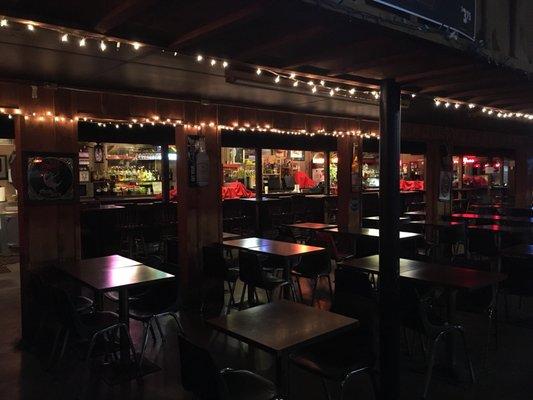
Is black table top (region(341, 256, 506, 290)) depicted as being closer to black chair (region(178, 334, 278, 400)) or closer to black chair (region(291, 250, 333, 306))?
black chair (region(291, 250, 333, 306))

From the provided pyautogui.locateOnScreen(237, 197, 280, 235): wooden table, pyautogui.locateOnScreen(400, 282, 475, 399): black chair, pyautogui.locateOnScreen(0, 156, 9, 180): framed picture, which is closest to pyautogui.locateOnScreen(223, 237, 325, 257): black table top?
pyautogui.locateOnScreen(400, 282, 475, 399): black chair

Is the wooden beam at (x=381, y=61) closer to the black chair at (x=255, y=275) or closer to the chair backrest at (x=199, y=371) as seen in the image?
the chair backrest at (x=199, y=371)

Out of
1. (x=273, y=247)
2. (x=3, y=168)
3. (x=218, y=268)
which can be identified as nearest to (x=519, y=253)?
(x=273, y=247)

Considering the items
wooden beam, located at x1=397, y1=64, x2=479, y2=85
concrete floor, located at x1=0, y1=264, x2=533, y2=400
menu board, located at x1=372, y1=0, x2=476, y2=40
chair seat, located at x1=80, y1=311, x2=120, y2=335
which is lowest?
concrete floor, located at x1=0, y1=264, x2=533, y2=400

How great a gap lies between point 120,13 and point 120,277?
7.81 ft

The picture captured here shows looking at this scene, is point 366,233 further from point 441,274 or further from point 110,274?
point 110,274

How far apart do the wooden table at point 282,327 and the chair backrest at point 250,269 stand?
187cm

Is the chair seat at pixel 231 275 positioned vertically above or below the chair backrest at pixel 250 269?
below

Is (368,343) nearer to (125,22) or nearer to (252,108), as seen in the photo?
(125,22)

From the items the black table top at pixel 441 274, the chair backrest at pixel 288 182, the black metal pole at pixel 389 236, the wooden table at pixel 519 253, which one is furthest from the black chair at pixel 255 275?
the chair backrest at pixel 288 182

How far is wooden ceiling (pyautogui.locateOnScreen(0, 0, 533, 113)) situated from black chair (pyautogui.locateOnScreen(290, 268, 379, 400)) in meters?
1.49

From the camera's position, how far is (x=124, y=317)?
3.72 metres

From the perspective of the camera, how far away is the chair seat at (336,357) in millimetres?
2697

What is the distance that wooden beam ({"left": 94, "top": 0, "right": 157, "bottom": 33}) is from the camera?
187 centimetres
